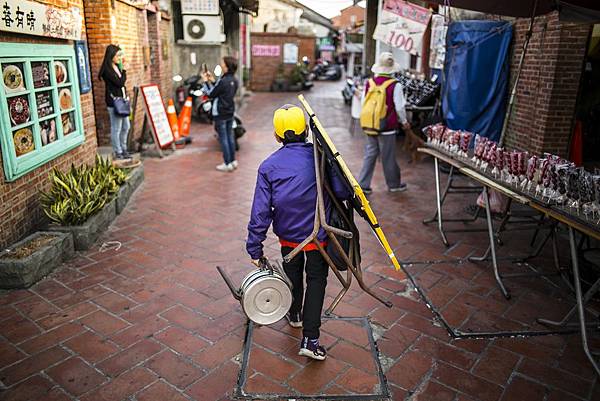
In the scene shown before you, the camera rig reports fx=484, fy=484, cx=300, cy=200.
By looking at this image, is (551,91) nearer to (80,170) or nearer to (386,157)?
(386,157)

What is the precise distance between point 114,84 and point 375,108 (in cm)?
364

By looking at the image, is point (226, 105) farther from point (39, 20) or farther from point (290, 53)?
point (290, 53)

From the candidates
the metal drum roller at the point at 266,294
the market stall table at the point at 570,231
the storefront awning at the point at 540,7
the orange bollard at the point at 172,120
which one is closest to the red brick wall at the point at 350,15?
the orange bollard at the point at 172,120

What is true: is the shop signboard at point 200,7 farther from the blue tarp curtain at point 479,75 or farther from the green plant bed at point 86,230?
the green plant bed at point 86,230

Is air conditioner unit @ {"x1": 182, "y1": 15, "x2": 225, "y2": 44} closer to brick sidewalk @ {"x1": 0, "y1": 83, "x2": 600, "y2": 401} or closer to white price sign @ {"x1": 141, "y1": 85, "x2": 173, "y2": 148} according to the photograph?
white price sign @ {"x1": 141, "y1": 85, "x2": 173, "y2": 148}

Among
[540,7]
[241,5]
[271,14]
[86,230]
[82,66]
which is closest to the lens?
[86,230]

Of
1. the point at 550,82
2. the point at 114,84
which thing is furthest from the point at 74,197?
the point at 550,82

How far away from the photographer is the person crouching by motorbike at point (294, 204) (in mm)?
2826

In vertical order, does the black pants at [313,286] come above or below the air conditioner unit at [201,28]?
below

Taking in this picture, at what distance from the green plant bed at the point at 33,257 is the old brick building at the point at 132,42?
4074 mm

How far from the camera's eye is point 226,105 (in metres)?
7.25

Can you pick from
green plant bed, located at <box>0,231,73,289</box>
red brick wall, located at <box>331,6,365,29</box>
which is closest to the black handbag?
green plant bed, located at <box>0,231,73,289</box>

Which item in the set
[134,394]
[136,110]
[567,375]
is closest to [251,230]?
[134,394]

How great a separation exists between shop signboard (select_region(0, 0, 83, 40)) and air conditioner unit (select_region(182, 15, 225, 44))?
7.53 meters
